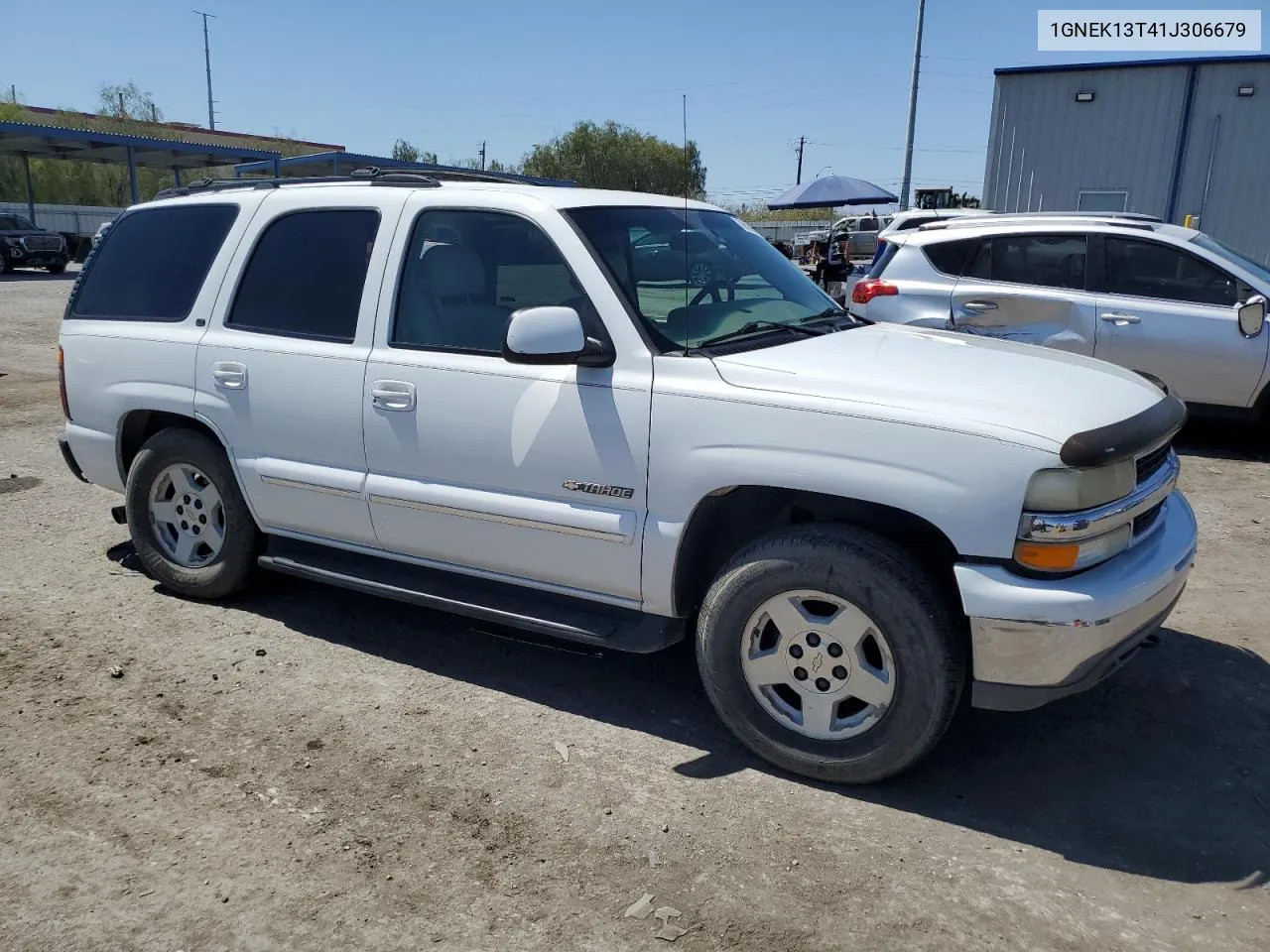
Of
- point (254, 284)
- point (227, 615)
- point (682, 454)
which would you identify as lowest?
point (227, 615)

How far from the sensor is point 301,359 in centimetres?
425

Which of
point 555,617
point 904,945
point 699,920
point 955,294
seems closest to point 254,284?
point 555,617

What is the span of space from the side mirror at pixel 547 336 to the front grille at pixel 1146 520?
6.04 ft

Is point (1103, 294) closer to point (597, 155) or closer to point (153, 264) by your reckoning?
point (153, 264)

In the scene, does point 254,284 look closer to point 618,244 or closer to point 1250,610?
point 618,244

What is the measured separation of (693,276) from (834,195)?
70.5 feet

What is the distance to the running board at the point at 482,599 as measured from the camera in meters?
3.63

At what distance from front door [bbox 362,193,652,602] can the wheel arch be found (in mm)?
188

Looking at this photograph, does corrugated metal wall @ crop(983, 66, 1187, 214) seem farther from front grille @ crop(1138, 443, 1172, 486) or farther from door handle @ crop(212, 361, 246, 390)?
door handle @ crop(212, 361, 246, 390)

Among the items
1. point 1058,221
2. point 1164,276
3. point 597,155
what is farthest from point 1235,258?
point 597,155

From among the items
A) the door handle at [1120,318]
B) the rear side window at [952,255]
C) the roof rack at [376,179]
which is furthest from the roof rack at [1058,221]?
the roof rack at [376,179]

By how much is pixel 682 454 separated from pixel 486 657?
154 centimetres

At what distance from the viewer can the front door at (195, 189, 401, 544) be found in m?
4.15

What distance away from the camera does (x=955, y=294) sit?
323 inches
